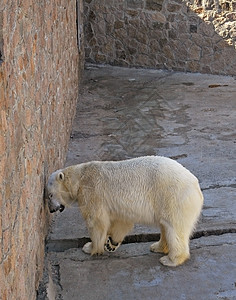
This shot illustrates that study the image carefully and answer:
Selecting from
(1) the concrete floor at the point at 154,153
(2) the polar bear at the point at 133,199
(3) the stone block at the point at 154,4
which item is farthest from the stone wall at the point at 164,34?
(2) the polar bear at the point at 133,199

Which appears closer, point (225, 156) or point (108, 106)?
point (225, 156)

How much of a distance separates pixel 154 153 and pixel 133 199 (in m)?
2.68

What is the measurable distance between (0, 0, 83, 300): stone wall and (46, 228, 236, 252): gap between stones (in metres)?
0.21

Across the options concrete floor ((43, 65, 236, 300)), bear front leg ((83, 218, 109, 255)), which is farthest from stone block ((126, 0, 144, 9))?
bear front leg ((83, 218, 109, 255))

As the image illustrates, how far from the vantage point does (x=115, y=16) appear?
1156 cm

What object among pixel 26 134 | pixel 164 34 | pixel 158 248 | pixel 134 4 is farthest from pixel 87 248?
pixel 134 4

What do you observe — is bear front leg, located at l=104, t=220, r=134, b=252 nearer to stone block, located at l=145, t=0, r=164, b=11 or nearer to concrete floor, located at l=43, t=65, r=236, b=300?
concrete floor, located at l=43, t=65, r=236, b=300

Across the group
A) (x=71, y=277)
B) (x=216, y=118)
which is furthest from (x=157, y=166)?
(x=216, y=118)

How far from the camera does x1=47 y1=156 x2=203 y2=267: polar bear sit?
456 cm

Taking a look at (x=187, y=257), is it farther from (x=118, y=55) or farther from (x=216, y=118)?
(x=118, y=55)

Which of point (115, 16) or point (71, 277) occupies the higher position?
point (115, 16)

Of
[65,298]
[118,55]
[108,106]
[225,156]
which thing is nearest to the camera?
[65,298]

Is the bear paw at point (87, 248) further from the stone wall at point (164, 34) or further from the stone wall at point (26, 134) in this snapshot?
the stone wall at point (164, 34)

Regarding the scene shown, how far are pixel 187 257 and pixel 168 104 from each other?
4926mm
